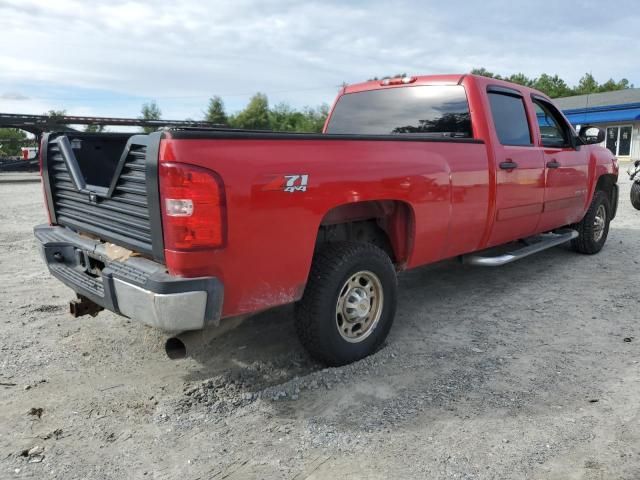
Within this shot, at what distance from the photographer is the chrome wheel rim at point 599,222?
6.79 m

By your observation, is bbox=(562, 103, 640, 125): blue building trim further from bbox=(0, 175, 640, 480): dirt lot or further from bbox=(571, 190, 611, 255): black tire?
bbox=(0, 175, 640, 480): dirt lot

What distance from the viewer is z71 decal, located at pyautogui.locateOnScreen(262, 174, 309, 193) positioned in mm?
2781

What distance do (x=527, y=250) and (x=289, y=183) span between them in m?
3.19

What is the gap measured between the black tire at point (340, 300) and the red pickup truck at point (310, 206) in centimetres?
1

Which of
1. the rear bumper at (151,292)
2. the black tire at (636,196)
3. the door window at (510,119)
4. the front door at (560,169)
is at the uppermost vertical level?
the door window at (510,119)

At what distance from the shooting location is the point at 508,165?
4543 mm

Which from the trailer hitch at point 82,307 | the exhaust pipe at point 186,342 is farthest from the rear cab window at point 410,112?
the trailer hitch at point 82,307

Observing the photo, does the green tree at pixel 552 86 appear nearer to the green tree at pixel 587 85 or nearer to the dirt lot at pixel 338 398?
the green tree at pixel 587 85

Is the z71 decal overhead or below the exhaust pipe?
overhead

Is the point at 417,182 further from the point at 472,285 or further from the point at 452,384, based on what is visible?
the point at 472,285

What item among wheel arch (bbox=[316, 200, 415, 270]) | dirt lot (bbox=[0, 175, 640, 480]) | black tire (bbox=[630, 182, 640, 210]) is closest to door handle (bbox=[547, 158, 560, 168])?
dirt lot (bbox=[0, 175, 640, 480])

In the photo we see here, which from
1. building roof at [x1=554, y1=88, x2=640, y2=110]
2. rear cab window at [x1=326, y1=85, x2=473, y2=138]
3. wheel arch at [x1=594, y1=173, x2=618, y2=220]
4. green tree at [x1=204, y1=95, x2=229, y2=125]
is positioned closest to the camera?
rear cab window at [x1=326, y1=85, x2=473, y2=138]

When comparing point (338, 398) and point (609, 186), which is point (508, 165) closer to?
point (338, 398)

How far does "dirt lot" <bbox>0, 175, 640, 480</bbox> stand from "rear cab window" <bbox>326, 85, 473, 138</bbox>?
1.61 metres
